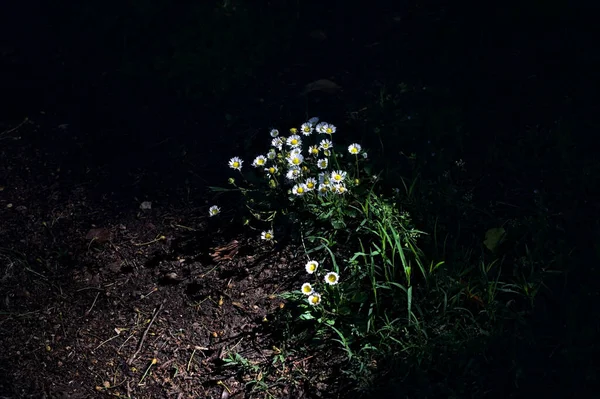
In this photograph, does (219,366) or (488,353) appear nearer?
(488,353)

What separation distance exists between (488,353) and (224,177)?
4.65 feet

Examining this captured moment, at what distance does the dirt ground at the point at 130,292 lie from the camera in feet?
7.13

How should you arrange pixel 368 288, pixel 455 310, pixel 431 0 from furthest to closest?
1. pixel 431 0
2. pixel 368 288
3. pixel 455 310

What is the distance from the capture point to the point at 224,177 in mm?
2838

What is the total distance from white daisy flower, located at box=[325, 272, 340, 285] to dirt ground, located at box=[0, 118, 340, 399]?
274 millimetres

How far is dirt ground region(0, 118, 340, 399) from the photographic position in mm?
2172

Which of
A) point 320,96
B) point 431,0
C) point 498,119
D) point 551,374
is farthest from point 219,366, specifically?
point 431,0

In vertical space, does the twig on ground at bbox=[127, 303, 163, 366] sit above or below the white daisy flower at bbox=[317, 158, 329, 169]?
below

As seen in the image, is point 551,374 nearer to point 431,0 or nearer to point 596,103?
point 596,103

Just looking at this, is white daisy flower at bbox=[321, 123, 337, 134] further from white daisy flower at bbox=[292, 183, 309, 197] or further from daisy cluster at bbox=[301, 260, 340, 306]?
daisy cluster at bbox=[301, 260, 340, 306]

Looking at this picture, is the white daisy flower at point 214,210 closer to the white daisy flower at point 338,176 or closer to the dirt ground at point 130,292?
the dirt ground at point 130,292

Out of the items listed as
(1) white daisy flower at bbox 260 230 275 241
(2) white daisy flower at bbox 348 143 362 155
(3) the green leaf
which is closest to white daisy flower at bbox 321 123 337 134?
(2) white daisy flower at bbox 348 143 362 155

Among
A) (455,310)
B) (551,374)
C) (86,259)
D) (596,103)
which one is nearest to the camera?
(551,374)

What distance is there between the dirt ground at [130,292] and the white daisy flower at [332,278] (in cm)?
27
